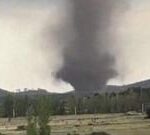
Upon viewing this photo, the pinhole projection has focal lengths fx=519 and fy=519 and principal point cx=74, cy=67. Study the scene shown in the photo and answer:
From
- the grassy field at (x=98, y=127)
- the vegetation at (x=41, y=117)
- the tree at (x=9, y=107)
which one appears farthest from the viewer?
the tree at (x=9, y=107)

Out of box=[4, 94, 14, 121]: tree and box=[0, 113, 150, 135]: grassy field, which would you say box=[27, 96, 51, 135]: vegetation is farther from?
box=[4, 94, 14, 121]: tree

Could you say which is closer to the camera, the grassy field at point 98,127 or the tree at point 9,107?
the grassy field at point 98,127

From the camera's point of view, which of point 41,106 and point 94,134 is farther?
point 94,134

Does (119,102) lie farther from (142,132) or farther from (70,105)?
(142,132)

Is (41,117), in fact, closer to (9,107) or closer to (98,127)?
(98,127)

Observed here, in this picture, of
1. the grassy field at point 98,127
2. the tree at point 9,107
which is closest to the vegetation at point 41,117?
the grassy field at point 98,127

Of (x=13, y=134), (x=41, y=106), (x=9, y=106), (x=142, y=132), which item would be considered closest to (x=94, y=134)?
(x=142, y=132)

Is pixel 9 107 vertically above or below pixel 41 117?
above

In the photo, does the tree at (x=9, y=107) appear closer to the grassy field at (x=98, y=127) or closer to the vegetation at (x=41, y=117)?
the grassy field at (x=98, y=127)

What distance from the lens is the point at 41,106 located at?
5928 centimetres

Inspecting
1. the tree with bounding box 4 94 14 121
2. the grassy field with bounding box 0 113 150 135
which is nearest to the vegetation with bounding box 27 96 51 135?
the grassy field with bounding box 0 113 150 135

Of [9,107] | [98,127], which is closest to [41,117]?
[98,127]

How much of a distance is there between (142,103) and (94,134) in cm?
11804

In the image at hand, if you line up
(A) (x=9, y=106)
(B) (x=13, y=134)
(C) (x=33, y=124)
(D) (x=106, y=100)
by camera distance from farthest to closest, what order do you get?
(D) (x=106, y=100), (A) (x=9, y=106), (B) (x=13, y=134), (C) (x=33, y=124)
